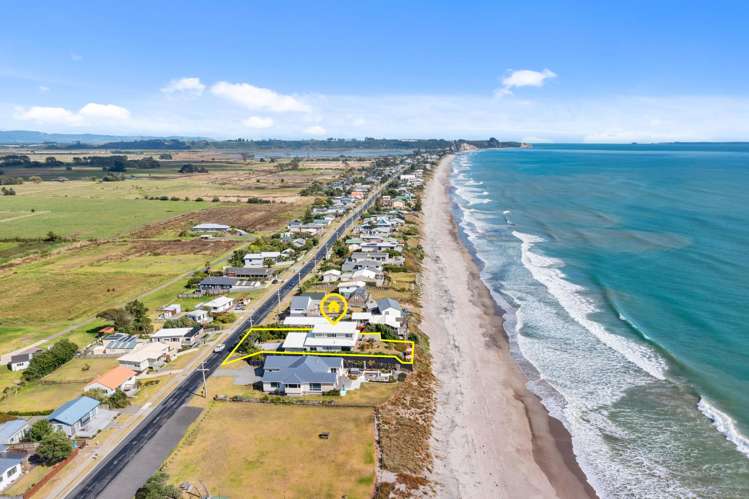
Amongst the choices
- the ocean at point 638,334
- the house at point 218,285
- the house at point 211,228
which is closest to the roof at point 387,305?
the ocean at point 638,334

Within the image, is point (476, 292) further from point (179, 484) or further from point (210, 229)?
point (210, 229)

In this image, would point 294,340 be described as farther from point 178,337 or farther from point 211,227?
point 211,227

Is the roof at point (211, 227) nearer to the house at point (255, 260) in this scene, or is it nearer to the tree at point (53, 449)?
the house at point (255, 260)

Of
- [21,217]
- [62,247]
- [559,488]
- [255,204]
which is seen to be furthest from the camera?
[255,204]

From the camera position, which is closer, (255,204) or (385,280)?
(385,280)

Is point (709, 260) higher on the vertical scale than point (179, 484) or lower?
higher

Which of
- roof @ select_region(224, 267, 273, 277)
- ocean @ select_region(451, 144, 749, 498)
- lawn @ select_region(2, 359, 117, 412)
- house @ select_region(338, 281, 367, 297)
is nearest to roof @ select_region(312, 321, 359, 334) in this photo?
house @ select_region(338, 281, 367, 297)

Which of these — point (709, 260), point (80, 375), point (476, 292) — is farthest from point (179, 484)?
point (709, 260)

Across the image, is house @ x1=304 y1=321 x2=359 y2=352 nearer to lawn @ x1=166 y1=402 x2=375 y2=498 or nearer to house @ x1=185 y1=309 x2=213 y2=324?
lawn @ x1=166 y1=402 x2=375 y2=498
